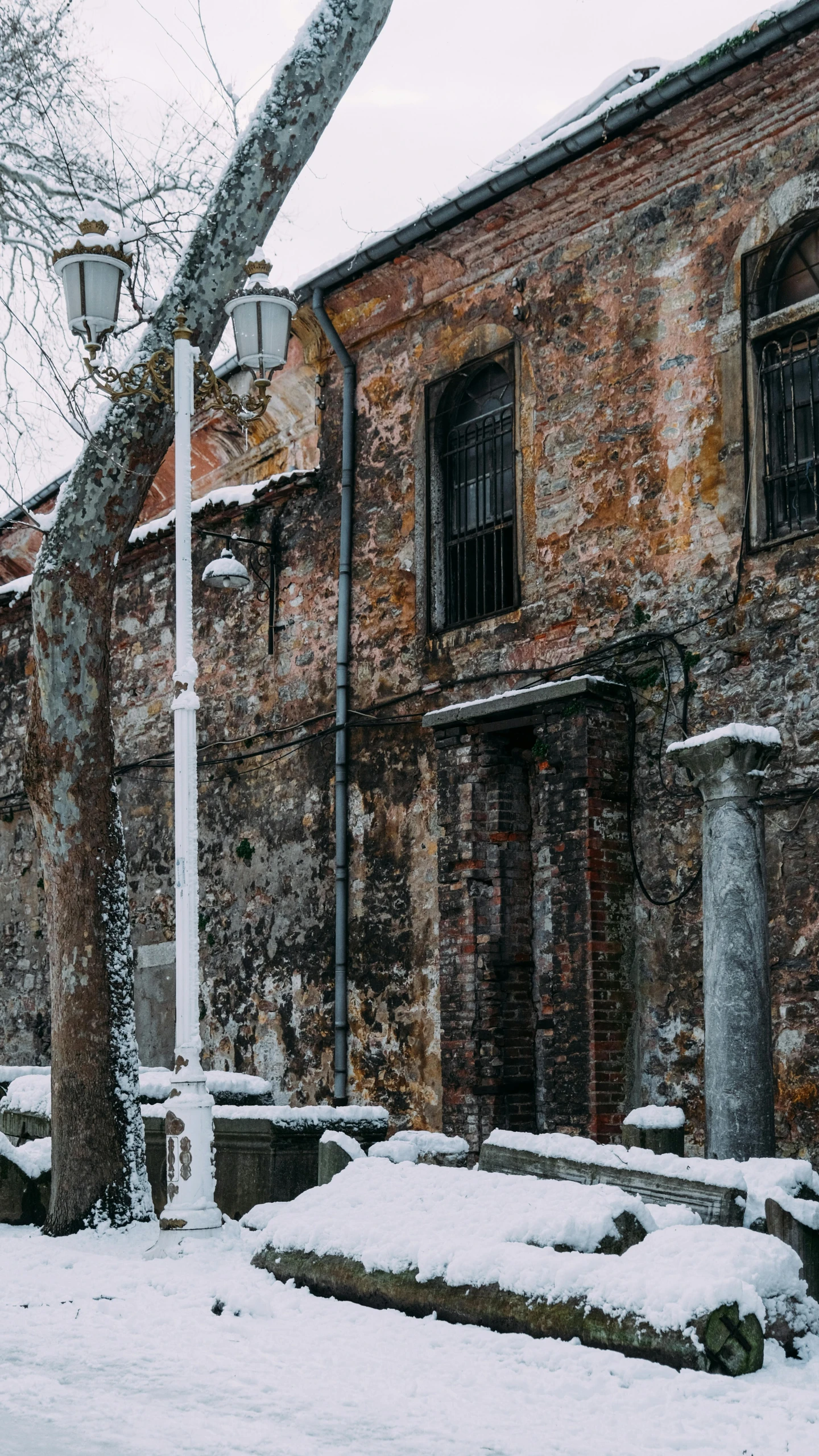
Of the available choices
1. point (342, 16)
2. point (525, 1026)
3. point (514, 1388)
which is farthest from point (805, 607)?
point (514, 1388)

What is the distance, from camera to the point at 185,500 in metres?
8.20

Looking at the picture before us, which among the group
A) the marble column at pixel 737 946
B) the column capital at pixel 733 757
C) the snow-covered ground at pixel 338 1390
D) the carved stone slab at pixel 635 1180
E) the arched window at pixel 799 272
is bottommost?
the snow-covered ground at pixel 338 1390

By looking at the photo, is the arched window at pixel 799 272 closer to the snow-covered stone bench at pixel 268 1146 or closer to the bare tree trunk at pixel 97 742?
the bare tree trunk at pixel 97 742

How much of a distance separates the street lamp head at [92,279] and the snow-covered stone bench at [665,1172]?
4.77 metres

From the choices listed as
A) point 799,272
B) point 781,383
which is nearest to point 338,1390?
point 781,383

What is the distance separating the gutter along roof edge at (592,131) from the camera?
9141 millimetres

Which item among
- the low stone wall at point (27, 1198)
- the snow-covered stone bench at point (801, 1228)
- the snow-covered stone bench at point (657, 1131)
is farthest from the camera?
the low stone wall at point (27, 1198)

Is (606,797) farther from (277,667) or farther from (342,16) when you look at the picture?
(342,16)

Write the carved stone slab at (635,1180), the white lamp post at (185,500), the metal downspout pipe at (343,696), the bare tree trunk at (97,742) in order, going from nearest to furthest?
1. the carved stone slab at (635,1180)
2. the white lamp post at (185,500)
3. the bare tree trunk at (97,742)
4. the metal downspout pipe at (343,696)

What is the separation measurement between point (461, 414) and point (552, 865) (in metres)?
4.10

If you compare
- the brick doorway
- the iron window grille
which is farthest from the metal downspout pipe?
the iron window grille

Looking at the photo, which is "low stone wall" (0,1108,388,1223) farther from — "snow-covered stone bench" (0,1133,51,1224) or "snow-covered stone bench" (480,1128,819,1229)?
"snow-covered stone bench" (480,1128,819,1229)

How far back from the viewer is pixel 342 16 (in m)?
9.37

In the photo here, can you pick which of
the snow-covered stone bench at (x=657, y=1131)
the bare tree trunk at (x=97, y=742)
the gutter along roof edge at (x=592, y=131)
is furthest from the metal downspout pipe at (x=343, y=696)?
the snow-covered stone bench at (x=657, y=1131)
